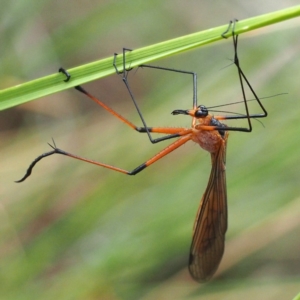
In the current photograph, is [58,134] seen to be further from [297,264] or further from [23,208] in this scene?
[297,264]

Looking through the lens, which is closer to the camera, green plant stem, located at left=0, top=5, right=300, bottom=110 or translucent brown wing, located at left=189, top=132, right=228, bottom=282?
green plant stem, located at left=0, top=5, right=300, bottom=110

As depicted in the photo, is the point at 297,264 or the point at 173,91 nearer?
the point at 173,91

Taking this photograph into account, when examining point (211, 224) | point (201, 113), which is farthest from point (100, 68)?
point (211, 224)

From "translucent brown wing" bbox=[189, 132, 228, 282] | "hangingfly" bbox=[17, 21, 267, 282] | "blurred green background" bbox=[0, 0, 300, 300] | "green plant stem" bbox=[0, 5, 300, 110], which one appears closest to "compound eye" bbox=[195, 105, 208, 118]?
"hangingfly" bbox=[17, 21, 267, 282]

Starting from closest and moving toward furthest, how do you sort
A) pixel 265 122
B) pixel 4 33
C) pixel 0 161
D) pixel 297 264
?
pixel 4 33 → pixel 0 161 → pixel 265 122 → pixel 297 264

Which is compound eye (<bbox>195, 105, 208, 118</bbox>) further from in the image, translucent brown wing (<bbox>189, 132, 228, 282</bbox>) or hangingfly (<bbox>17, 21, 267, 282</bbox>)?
translucent brown wing (<bbox>189, 132, 228, 282</bbox>)

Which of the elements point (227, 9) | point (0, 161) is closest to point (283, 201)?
point (227, 9)
